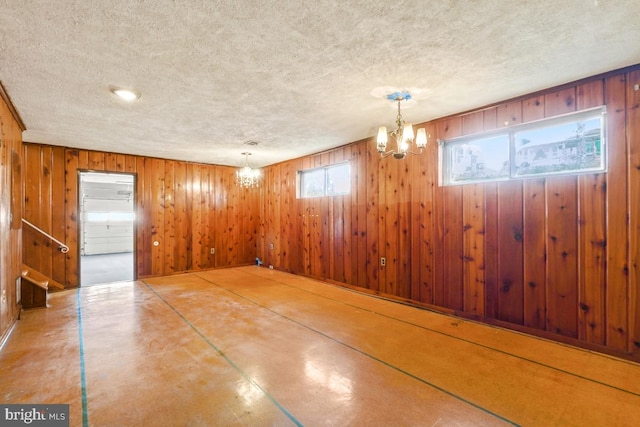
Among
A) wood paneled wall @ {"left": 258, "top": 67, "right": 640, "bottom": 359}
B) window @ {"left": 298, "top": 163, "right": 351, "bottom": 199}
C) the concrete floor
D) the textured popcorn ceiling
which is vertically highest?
the textured popcorn ceiling

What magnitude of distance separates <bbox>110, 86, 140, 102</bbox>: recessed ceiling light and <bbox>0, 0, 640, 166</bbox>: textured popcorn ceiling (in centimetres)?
9

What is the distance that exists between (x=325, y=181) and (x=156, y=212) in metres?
3.64

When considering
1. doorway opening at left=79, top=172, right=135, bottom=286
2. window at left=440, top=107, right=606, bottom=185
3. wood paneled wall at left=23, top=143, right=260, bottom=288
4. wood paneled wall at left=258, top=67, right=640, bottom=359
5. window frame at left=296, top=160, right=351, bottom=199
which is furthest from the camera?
doorway opening at left=79, top=172, right=135, bottom=286

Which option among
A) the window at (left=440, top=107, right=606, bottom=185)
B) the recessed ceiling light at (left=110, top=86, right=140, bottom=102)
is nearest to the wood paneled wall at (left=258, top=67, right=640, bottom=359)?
the window at (left=440, top=107, right=606, bottom=185)

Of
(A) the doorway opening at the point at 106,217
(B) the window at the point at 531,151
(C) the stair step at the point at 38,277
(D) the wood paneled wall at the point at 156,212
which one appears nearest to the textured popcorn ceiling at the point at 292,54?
(B) the window at the point at 531,151

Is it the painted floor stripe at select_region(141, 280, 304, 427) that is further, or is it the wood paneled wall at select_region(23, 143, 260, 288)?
the wood paneled wall at select_region(23, 143, 260, 288)

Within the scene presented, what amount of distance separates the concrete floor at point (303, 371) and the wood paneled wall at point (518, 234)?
12.9 inches

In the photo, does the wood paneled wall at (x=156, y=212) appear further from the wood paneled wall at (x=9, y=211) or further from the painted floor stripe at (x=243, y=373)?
the painted floor stripe at (x=243, y=373)

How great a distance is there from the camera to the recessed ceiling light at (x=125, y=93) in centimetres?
283

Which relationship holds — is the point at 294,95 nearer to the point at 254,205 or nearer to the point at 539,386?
the point at 539,386

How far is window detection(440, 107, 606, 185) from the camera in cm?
275

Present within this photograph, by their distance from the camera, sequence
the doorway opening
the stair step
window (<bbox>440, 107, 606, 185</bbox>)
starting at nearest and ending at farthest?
1. window (<bbox>440, 107, 606, 185</bbox>)
2. the stair step
3. the doorway opening

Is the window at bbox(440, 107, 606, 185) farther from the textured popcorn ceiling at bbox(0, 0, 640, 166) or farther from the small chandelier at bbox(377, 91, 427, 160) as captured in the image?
A: the small chandelier at bbox(377, 91, 427, 160)

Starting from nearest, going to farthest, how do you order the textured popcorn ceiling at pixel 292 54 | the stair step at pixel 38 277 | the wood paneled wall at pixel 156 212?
1. the textured popcorn ceiling at pixel 292 54
2. the stair step at pixel 38 277
3. the wood paneled wall at pixel 156 212
